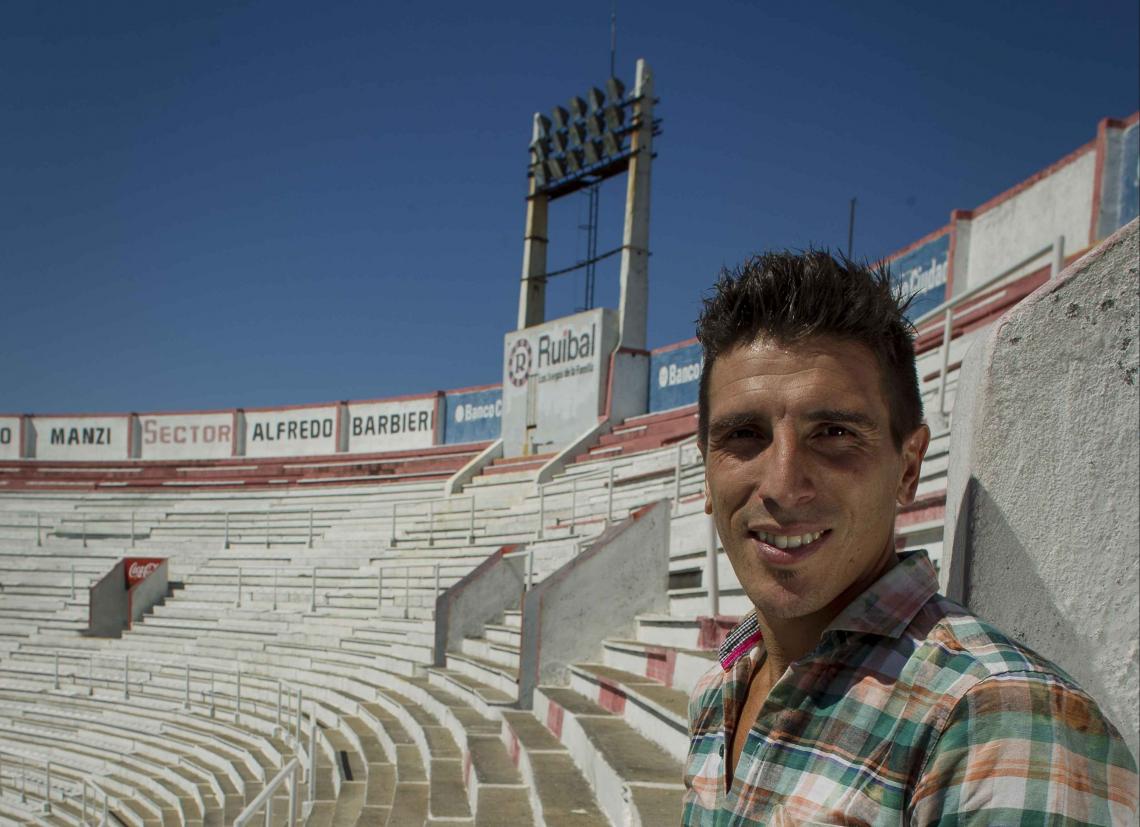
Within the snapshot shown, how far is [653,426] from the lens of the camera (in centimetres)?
1619

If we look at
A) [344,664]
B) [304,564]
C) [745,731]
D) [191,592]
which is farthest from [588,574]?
[191,592]

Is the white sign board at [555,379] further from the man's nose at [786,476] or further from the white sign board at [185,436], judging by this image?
the man's nose at [786,476]

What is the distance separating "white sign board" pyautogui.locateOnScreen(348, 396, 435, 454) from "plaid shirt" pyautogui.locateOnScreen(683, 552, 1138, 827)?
21.0m

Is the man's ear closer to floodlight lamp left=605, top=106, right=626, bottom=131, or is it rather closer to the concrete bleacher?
the concrete bleacher

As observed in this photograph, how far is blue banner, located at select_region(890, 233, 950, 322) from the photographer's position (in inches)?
449

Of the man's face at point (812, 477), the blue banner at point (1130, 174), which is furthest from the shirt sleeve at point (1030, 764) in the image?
the blue banner at point (1130, 174)

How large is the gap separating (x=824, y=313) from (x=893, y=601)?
1.09 feet

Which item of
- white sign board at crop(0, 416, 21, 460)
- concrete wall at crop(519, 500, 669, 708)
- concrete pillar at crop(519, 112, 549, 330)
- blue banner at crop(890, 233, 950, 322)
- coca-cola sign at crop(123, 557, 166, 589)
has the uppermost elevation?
concrete pillar at crop(519, 112, 549, 330)

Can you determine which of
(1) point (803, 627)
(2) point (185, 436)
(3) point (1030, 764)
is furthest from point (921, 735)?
(2) point (185, 436)

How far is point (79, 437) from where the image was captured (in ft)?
82.1

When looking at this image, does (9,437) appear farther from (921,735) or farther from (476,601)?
(921,735)

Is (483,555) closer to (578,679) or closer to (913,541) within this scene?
(578,679)

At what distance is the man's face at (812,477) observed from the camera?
1.06 metres

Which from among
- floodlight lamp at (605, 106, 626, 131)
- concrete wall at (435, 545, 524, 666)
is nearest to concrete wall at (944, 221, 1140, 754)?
concrete wall at (435, 545, 524, 666)
